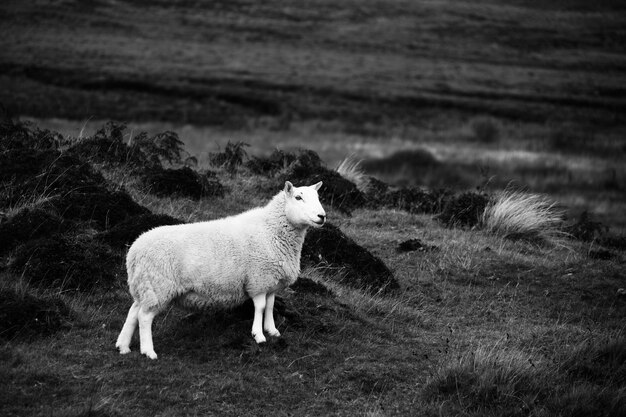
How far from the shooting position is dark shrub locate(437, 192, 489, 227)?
642 inches

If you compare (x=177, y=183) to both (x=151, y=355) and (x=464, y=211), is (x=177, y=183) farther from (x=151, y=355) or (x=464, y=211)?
(x=464, y=211)

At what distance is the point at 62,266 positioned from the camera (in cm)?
913

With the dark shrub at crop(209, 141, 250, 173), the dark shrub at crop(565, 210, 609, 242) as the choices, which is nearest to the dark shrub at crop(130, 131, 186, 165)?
the dark shrub at crop(209, 141, 250, 173)

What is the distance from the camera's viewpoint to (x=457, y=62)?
241 feet

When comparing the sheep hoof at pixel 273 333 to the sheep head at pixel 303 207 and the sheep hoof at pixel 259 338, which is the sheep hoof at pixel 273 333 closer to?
the sheep hoof at pixel 259 338

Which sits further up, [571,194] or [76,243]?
[76,243]

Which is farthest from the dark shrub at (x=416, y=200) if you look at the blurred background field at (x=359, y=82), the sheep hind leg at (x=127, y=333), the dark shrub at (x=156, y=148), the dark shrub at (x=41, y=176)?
the sheep hind leg at (x=127, y=333)

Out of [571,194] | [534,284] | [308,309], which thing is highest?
[308,309]

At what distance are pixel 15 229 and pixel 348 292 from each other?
542cm

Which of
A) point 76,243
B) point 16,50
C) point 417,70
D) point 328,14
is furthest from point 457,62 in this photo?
point 76,243

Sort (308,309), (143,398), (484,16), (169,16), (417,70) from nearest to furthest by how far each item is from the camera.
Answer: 1. (143,398)
2. (308,309)
3. (417,70)
4. (169,16)
5. (484,16)

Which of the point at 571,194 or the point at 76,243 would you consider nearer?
the point at 76,243

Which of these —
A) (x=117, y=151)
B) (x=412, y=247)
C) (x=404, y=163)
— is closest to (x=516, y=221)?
(x=412, y=247)

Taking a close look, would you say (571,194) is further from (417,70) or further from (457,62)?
(457,62)
